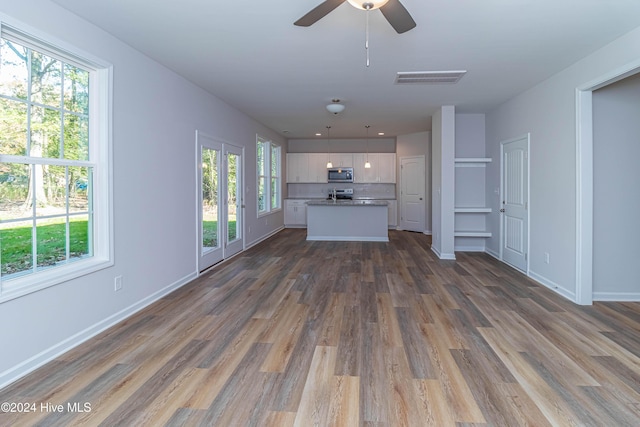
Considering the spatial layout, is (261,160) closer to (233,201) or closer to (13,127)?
(233,201)

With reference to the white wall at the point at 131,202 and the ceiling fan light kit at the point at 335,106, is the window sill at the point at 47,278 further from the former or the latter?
the ceiling fan light kit at the point at 335,106

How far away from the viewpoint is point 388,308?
12.2ft

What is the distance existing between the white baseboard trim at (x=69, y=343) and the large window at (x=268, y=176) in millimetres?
4528

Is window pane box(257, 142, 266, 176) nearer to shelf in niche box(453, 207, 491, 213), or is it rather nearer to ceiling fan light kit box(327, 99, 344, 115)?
ceiling fan light kit box(327, 99, 344, 115)

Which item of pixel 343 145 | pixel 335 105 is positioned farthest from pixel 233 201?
pixel 343 145

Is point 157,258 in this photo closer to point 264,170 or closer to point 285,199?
point 264,170

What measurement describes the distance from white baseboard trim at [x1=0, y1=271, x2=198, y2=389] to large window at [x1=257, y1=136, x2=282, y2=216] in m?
4.53

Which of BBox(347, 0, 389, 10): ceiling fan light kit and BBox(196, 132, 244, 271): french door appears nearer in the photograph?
BBox(347, 0, 389, 10): ceiling fan light kit

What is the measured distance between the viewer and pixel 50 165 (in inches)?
107

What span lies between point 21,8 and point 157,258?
2.43 metres

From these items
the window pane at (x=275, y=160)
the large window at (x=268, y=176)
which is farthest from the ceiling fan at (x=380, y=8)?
the window pane at (x=275, y=160)

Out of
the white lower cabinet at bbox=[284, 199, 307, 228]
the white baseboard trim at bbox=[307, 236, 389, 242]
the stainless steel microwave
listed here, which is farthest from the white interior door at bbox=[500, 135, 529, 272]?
the white lower cabinet at bbox=[284, 199, 307, 228]

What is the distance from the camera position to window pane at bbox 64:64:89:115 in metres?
2.89

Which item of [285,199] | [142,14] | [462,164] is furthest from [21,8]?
[285,199]
